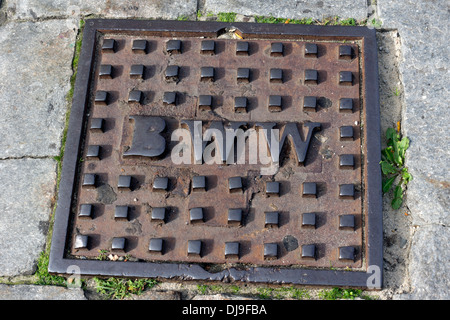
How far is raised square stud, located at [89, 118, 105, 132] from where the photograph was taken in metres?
2.81

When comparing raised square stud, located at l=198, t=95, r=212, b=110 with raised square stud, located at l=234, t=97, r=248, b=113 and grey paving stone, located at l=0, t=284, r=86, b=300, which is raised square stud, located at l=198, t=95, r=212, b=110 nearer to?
raised square stud, located at l=234, t=97, r=248, b=113

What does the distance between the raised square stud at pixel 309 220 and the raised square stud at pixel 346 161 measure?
13.5 inches

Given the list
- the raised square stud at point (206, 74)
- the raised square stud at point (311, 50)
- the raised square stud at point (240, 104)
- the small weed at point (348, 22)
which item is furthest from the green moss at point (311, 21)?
the raised square stud at point (240, 104)

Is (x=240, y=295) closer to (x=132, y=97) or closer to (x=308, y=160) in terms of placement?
(x=308, y=160)

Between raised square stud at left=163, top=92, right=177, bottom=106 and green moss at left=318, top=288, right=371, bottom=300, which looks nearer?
green moss at left=318, top=288, right=371, bottom=300

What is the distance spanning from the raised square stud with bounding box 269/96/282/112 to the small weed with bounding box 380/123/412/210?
69 centimetres

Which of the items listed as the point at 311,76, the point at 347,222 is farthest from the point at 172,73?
the point at 347,222

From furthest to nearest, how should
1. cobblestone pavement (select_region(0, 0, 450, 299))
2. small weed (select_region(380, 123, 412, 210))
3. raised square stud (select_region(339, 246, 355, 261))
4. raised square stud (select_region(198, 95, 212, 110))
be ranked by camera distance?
raised square stud (select_region(198, 95, 212, 110)) → small weed (select_region(380, 123, 412, 210)) → cobblestone pavement (select_region(0, 0, 450, 299)) → raised square stud (select_region(339, 246, 355, 261))

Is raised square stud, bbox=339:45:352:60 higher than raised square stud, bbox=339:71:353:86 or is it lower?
higher

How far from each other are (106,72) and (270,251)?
1.52 meters

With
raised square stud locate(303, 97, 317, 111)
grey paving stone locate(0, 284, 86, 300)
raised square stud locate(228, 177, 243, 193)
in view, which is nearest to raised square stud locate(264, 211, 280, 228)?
raised square stud locate(228, 177, 243, 193)

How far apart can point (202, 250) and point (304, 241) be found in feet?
1.89

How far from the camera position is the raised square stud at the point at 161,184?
267cm

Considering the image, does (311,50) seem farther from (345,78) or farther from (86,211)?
(86,211)
